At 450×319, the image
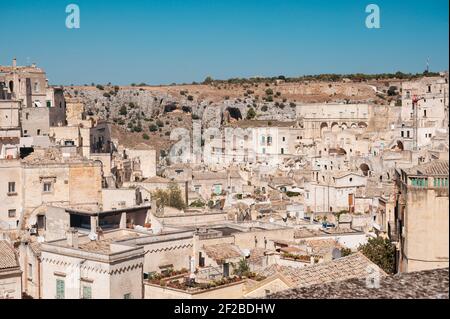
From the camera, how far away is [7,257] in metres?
13.5

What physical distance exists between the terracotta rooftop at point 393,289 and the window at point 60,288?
394 cm

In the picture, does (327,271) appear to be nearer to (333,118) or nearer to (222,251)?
(222,251)

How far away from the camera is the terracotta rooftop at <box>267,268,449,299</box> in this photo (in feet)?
22.8

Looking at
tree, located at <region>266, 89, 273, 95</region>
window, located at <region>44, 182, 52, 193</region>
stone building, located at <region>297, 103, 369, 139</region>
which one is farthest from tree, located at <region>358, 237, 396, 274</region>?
tree, located at <region>266, 89, 273, 95</region>

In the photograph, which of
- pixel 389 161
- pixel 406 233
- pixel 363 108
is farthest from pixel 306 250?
pixel 363 108

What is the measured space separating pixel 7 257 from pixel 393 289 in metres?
8.10

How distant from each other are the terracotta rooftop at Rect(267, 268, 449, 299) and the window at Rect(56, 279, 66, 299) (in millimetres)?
3943

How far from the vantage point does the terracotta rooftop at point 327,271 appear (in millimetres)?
11758

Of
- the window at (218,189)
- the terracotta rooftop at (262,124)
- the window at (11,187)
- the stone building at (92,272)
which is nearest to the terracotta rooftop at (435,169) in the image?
the stone building at (92,272)

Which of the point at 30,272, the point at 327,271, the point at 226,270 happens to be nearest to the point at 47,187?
the point at 30,272

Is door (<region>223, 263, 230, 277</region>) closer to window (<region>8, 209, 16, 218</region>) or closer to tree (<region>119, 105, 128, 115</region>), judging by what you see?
window (<region>8, 209, 16, 218</region>)

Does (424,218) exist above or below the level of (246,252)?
above
